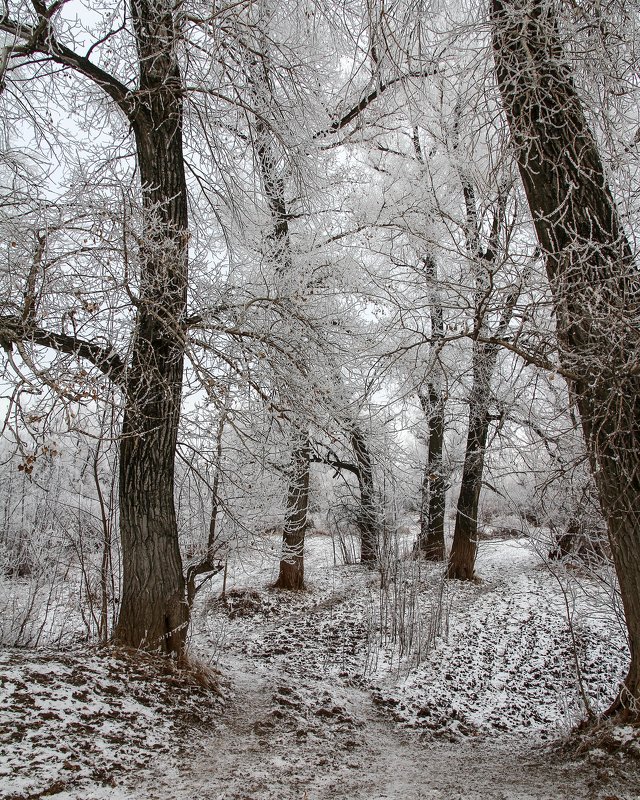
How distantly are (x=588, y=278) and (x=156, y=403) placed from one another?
344 centimetres

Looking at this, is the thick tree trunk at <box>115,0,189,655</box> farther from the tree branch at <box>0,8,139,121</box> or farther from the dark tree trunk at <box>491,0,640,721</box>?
the dark tree trunk at <box>491,0,640,721</box>

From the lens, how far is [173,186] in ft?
16.3

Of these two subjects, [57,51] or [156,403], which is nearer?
[57,51]

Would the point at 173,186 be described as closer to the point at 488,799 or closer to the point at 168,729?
the point at 168,729

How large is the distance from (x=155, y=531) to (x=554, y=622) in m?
5.51

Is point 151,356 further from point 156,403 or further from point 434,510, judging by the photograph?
point 434,510

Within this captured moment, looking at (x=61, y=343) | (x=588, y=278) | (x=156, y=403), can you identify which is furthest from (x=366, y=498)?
(x=588, y=278)

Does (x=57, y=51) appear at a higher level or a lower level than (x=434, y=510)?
higher

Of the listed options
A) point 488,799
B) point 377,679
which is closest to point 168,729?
point 488,799

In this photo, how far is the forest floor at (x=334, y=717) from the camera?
9.27 feet

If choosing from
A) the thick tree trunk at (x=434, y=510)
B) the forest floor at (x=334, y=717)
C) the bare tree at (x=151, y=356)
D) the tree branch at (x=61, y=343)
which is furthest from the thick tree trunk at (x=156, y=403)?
the thick tree trunk at (x=434, y=510)

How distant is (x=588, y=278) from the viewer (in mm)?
3539

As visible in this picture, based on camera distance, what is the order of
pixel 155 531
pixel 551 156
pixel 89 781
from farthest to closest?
pixel 155 531
pixel 551 156
pixel 89 781

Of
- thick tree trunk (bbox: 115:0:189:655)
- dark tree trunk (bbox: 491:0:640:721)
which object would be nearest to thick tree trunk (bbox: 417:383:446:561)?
thick tree trunk (bbox: 115:0:189:655)
